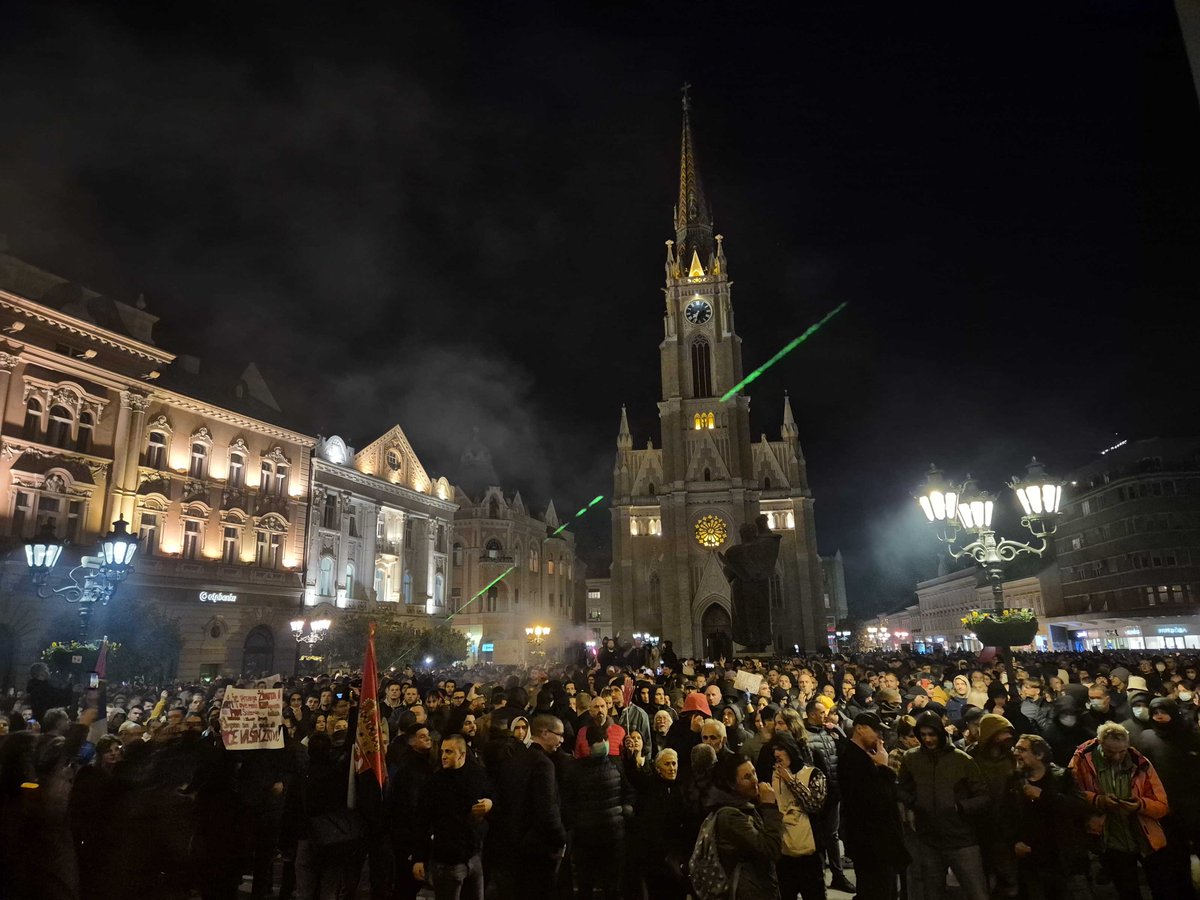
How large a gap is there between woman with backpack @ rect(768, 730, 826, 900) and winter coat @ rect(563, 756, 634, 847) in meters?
1.48

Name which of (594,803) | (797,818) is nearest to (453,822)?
(594,803)

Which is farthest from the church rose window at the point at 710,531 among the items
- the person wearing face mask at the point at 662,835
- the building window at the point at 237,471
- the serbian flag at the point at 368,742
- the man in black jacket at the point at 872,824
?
the serbian flag at the point at 368,742

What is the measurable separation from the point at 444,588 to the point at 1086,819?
5333 cm

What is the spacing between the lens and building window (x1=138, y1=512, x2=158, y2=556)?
32.4 m

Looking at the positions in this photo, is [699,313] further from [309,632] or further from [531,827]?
[531,827]

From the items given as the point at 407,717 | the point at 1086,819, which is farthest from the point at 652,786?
the point at 1086,819

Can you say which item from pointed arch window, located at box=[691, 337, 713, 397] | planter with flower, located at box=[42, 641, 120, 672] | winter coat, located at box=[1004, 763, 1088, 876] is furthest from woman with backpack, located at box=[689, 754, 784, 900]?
pointed arch window, located at box=[691, 337, 713, 397]

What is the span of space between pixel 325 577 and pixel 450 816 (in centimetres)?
4248

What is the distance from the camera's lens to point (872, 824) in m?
6.13

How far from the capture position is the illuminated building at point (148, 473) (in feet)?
90.7

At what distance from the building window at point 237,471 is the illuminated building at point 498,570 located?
26748 millimetres

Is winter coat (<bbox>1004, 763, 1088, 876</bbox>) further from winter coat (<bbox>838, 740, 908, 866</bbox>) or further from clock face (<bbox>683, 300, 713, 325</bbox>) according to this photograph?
clock face (<bbox>683, 300, 713, 325</bbox>)

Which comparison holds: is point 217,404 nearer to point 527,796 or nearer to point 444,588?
point 444,588

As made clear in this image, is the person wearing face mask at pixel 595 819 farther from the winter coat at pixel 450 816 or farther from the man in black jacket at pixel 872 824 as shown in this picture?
the man in black jacket at pixel 872 824
